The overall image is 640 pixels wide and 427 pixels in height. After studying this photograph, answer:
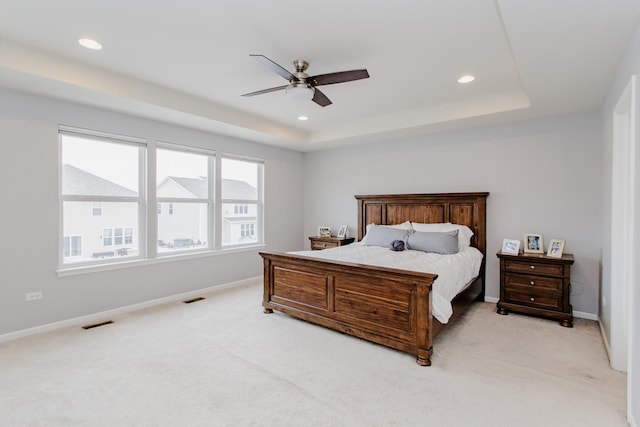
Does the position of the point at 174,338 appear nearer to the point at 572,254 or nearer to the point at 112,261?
the point at 112,261

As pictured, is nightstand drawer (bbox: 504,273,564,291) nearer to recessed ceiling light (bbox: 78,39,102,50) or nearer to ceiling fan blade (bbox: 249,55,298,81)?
ceiling fan blade (bbox: 249,55,298,81)

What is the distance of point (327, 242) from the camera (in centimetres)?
566

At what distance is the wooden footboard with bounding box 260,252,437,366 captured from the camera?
2676mm

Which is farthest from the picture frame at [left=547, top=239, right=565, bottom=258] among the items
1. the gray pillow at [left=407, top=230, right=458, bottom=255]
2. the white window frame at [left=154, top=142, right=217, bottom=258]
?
the white window frame at [left=154, top=142, right=217, bottom=258]

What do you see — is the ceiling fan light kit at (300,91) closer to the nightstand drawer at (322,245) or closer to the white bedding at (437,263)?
the white bedding at (437,263)

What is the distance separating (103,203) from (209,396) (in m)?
2.83

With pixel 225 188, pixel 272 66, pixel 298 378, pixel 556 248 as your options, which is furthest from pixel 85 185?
pixel 556 248

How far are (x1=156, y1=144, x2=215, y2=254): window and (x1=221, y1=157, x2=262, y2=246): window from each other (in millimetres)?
279

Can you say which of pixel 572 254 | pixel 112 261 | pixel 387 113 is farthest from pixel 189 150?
pixel 572 254

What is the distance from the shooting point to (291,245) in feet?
20.7

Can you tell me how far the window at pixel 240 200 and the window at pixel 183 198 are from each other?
0.28 meters

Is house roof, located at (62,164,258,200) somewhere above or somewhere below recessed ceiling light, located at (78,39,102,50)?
below

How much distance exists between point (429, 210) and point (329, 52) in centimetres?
290

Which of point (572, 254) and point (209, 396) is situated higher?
point (572, 254)
